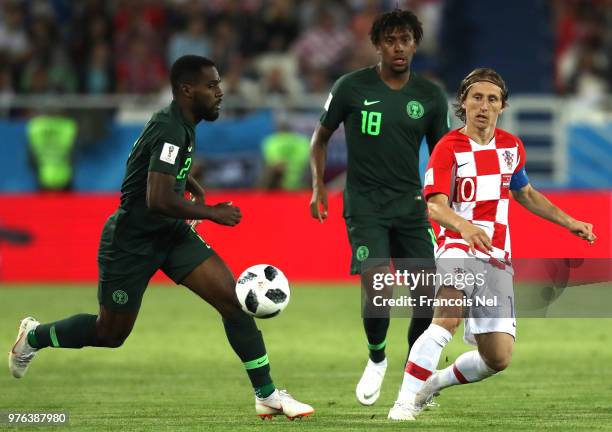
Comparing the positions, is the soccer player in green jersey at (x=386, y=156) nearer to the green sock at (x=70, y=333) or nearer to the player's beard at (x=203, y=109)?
the player's beard at (x=203, y=109)

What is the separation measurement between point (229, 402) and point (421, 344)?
1.72m

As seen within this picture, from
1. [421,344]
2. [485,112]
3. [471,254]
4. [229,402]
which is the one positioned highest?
[485,112]

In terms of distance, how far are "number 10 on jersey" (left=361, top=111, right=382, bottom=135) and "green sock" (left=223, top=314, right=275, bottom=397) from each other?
1.65m

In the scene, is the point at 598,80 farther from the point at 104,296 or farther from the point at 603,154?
the point at 104,296

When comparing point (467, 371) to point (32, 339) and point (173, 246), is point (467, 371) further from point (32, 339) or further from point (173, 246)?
point (32, 339)

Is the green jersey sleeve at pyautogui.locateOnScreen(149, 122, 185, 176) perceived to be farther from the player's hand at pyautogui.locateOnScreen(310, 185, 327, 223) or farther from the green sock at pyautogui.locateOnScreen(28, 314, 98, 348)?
the player's hand at pyautogui.locateOnScreen(310, 185, 327, 223)

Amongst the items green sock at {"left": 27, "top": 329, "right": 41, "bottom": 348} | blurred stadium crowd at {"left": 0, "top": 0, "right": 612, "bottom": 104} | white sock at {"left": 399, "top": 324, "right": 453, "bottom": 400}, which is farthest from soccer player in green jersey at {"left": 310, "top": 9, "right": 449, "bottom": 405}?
blurred stadium crowd at {"left": 0, "top": 0, "right": 612, "bottom": 104}

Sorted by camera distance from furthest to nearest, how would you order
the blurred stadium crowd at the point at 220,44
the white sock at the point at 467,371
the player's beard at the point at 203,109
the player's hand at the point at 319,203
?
the blurred stadium crowd at the point at 220,44, the player's hand at the point at 319,203, the player's beard at the point at 203,109, the white sock at the point at 467,371

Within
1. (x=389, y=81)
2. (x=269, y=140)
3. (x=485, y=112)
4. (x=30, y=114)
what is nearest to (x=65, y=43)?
(x=30, y=114)

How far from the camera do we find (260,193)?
60.6 feet

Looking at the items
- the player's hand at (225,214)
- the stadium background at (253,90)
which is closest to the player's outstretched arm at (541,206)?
the player's hand at (225,214)

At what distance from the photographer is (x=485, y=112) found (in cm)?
738

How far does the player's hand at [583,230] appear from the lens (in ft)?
24.2

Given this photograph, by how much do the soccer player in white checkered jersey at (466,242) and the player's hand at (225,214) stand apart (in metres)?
1.05
